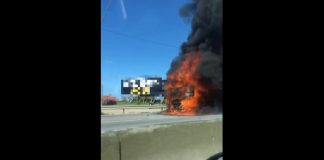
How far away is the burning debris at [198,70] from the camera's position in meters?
29.5

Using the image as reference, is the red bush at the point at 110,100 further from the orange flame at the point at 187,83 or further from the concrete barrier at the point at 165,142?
the concrete barrier at the point at 165,142

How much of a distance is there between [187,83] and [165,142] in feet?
85.8

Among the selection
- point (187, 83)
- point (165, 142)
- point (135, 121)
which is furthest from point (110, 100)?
point (165, 142)

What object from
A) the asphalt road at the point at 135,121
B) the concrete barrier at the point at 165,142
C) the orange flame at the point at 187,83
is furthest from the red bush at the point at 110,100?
the concrete barrier at the point at 165,142

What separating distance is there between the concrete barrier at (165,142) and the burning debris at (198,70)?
20.8m

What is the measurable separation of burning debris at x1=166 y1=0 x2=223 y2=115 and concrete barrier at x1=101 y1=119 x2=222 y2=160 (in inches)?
818

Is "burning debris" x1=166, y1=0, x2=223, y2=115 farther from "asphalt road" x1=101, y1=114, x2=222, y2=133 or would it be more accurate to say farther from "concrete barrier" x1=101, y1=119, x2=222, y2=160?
"concrete barrier" x1=101, y1=119, x2=222, y2=160

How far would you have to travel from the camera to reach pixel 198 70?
30.7 metres

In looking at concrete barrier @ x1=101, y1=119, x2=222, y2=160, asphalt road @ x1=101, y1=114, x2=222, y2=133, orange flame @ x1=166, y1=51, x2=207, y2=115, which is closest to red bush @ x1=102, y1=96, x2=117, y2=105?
orange flame @ x1=166, y1=51, x2=207, y2=115

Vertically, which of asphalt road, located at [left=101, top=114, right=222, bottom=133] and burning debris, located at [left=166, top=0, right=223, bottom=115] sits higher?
burning debris, located at [left=166, top=0, right=223, bottom=115]

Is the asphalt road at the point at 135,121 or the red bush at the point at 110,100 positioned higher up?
the red bush at the point at 110,100

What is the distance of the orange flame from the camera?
31.0 meters
